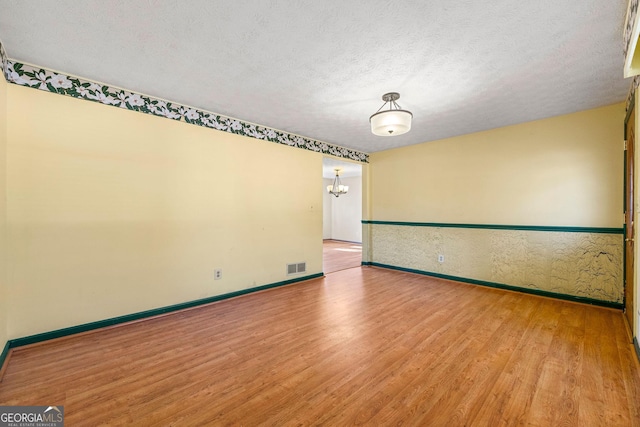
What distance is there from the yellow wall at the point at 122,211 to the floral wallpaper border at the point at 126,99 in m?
0.07

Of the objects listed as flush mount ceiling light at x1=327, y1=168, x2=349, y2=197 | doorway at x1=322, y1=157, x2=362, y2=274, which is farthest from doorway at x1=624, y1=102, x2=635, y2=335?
flush mount ceiling light at x1=327, y1=168, x2=349, y2=197

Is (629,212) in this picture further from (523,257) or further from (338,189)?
(338,189)

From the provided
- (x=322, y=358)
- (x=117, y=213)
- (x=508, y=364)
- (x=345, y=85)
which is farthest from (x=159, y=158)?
(x=508, y=364)

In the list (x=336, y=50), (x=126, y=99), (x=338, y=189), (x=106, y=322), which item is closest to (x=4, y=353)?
(x=106, y=322)

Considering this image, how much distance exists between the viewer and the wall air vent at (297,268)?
4.13 meters

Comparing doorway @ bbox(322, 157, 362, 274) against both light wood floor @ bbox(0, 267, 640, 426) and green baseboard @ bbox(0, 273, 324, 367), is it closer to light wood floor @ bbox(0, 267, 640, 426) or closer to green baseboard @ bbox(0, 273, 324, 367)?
green baseboard @ bbox(0, 273, 324, 367)

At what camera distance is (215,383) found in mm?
1743

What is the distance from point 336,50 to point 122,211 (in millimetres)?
2572

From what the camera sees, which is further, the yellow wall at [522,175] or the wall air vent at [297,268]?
the wall air vent at [297,268]

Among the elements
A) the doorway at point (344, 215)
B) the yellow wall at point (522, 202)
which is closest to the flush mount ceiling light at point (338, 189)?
the doorway at point (344, 215)

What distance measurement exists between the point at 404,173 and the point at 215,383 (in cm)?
443

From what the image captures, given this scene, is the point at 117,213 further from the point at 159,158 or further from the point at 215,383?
the point at 215,383

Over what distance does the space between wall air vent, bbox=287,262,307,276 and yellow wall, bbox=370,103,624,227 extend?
81.9 inches

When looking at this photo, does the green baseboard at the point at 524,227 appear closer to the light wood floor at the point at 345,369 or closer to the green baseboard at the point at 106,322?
the light wood floor at the point at 345,369
